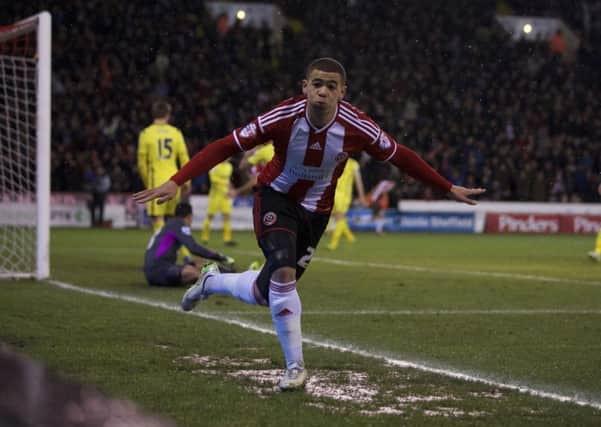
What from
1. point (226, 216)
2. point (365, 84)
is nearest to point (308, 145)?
point (226, 216)

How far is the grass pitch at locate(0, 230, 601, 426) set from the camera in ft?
14.5

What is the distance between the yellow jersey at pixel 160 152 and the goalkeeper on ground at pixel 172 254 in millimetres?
2494

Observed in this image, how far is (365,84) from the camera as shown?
33.5 m

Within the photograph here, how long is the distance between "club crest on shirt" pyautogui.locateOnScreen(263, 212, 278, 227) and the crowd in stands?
73.9 ft

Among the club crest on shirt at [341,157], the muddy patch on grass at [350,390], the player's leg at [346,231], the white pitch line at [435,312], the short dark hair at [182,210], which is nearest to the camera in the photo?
the muddy patch on grass at [350,390]

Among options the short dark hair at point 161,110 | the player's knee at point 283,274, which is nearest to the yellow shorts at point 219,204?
the short dark hair at point 161,110

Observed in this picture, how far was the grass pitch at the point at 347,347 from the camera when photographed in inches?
173

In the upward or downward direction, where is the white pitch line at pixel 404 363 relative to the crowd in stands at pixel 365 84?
downward

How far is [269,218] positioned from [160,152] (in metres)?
8.07

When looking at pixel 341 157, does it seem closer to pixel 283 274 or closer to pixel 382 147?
pixel 382 147

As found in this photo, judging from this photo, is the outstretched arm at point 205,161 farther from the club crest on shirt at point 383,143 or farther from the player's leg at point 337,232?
the player's leg at point 337,232

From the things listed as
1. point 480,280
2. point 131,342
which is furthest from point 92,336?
point 480,280

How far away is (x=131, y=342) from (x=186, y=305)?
24.6 inches

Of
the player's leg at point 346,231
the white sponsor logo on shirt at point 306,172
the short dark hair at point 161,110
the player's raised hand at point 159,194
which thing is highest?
the short dark hair at point 161,110
